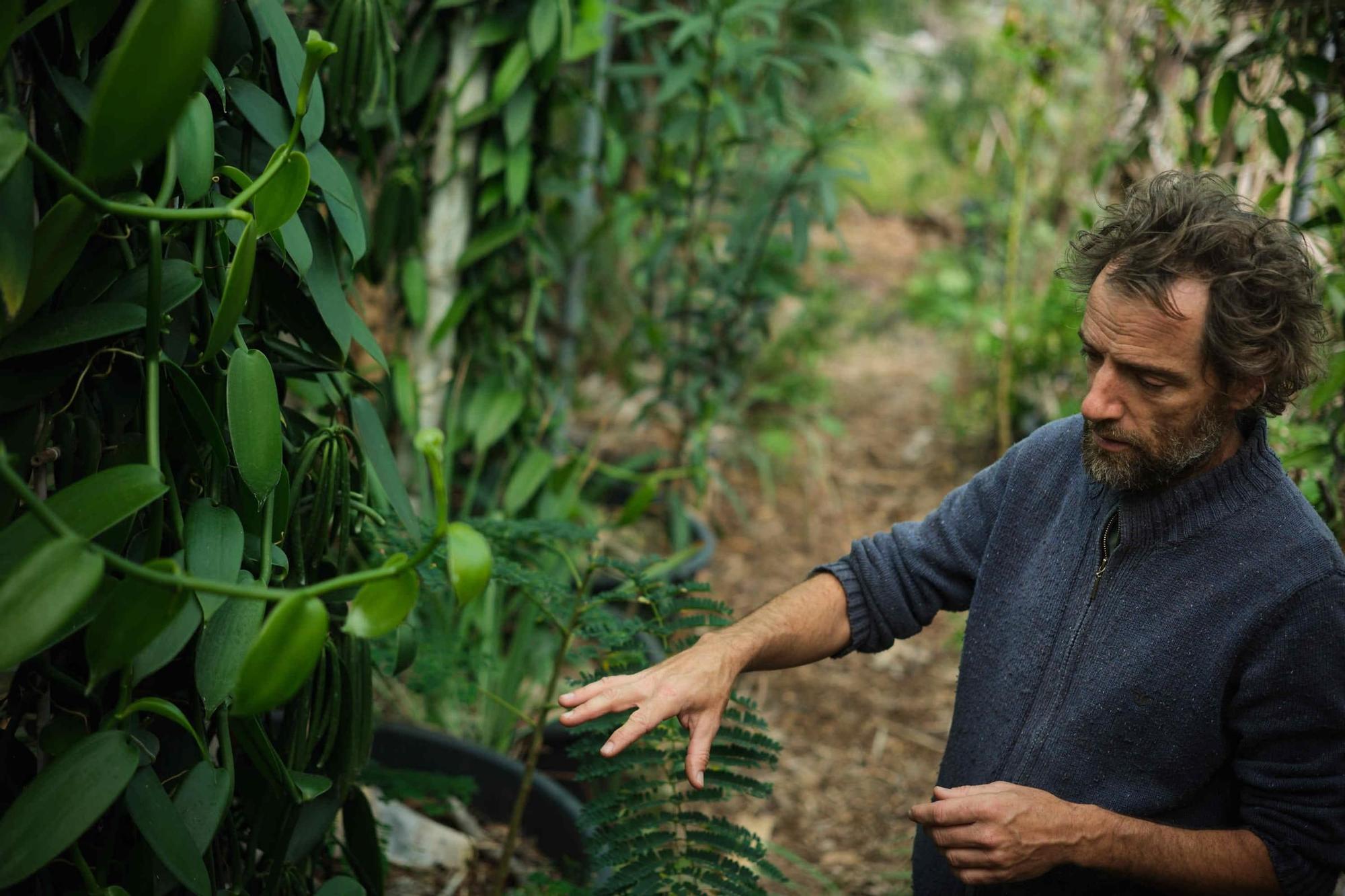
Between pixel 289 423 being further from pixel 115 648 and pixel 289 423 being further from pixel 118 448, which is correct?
pixel 115 648

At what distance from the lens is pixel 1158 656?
1.06 meters

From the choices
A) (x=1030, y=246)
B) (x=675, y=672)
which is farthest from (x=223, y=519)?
(x=1030, y=246)

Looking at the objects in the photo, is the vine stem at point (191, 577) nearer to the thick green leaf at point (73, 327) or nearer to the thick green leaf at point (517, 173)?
the thick green leaf at point (73, 327)

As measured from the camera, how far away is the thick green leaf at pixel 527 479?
219 centimetres

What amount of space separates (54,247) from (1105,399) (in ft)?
2.99

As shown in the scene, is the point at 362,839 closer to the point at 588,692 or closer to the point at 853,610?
the point at 588,692

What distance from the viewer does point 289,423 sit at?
1.00 m

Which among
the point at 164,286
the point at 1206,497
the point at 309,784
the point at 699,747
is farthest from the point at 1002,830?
the point at 164,286

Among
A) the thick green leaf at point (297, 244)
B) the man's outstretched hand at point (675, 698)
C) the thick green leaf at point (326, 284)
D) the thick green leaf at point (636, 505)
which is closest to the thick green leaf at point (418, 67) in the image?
the thick green leaf at point (636, 505)

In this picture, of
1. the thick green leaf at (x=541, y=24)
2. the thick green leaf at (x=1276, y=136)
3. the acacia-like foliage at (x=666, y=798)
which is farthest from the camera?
the thick green leaf at (x=541, y=24)

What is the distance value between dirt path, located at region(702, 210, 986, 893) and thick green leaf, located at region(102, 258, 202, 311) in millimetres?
1700

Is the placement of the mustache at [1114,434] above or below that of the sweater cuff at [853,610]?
above

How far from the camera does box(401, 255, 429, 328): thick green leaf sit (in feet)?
6.61

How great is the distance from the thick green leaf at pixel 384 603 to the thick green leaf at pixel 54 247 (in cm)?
27
